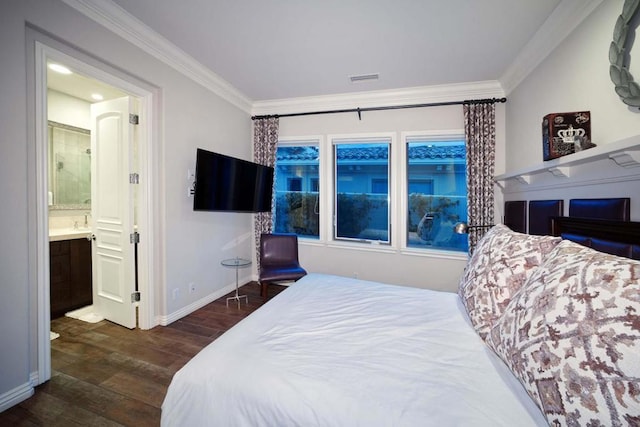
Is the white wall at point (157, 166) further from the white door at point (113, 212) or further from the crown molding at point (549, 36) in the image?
the crown molding at point (549, 36)

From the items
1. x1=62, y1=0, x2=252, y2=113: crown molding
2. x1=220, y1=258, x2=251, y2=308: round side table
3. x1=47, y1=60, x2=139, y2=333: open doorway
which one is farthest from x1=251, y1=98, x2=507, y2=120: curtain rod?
x1=220, y1=258, x2=251, y2=308: round side table

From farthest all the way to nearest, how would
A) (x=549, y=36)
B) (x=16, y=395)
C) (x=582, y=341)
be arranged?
(x=549, y=36) → (x=16, y=395) → (x=582, y=341)

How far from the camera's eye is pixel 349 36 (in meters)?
2.29

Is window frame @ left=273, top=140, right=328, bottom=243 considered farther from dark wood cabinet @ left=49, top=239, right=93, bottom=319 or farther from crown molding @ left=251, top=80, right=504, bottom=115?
dark wood cabinet @ left=49, top=239, right=93, bottom=319

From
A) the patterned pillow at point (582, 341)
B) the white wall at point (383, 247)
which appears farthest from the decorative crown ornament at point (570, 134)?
the white wall at point (383, 247)

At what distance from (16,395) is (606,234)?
145 inches

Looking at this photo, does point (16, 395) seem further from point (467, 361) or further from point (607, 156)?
point (607, 156)

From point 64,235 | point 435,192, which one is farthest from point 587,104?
point 64,235

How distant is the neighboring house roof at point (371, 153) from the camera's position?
3437mm

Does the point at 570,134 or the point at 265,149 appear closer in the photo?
the point at 570,134

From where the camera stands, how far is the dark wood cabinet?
2.78 metres

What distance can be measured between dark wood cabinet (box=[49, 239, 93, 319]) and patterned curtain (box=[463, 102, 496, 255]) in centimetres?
462

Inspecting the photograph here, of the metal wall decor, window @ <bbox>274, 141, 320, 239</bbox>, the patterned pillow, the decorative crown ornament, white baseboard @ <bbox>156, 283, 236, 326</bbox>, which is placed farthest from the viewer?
window @ <bbox>274, 141, 320, 239</bbox>

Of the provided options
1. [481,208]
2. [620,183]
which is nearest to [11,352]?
[620,183]
